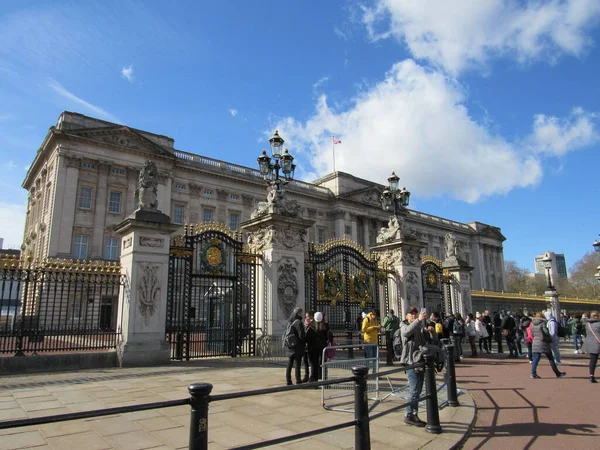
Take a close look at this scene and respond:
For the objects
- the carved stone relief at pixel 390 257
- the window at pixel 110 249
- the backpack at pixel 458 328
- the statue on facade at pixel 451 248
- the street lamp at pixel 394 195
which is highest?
the window at pixel 110 249

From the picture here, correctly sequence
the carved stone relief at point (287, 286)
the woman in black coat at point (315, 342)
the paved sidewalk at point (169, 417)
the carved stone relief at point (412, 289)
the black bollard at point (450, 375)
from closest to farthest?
the paved sidewalk at point (169, 417)
the black bollard at point (450, 375)
the woman in black coat at point (315, 342)
the carved stone relief at point (287, 286)
the carved stone relief at point (412, 289)

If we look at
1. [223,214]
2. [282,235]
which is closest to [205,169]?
[223,214]

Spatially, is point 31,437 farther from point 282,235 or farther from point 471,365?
point 471,365

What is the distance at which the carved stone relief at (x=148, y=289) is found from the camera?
11.5 m

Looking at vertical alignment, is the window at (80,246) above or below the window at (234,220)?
below

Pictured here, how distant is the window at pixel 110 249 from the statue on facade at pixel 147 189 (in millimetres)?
31143

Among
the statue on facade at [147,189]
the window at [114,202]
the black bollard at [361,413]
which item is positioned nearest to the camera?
the black bollard at [361,413]

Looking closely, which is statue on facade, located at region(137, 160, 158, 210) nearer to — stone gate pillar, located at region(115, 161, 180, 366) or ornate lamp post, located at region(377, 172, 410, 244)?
stone gate pillar, located at region(115, 161, 180, 366)

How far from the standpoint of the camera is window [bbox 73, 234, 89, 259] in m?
39.4

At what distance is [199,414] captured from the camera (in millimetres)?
3057

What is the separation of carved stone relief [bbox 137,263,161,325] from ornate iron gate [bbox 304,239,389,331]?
5.37 meters

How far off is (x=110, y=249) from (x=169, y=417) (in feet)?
125

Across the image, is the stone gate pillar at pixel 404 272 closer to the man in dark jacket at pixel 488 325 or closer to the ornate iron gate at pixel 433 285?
the ornate iron gate at pixel 433 285

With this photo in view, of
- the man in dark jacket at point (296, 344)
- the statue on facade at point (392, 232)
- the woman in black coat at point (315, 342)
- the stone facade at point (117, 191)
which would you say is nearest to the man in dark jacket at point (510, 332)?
the statue on facade at point (392, 232)
